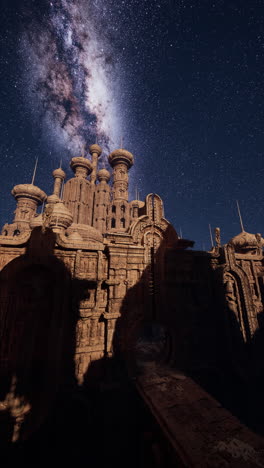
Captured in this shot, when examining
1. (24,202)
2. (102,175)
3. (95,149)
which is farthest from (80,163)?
(24,202)

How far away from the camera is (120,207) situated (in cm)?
4488

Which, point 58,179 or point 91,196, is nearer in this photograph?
point 91,196

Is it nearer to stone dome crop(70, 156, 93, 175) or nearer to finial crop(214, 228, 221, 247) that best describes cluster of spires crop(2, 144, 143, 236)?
stone dome crop(70, 156, 93, 175)

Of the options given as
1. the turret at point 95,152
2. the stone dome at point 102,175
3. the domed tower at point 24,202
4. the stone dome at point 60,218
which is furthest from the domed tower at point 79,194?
the stone dome at point 60,218

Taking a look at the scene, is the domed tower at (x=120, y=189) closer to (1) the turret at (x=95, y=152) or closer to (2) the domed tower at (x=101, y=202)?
(2) the domed tower at (x=101, y=202)

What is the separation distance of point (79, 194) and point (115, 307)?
3593cm

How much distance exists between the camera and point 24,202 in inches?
1401

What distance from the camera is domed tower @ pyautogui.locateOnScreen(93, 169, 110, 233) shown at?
42.3 metres

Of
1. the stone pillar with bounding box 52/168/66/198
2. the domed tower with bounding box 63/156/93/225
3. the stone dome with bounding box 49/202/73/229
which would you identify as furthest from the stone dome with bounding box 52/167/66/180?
the stone dome with bounding box 49/202/73/229

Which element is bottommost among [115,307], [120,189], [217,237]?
[115,307]

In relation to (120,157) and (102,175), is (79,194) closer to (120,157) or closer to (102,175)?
(102,175)

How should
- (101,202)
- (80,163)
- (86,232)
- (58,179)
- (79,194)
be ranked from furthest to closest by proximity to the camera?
(58,179) < (101,202) < (80,163) < (79,194) < (86,232)

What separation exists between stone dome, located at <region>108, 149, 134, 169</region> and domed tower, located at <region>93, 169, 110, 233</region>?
376cm

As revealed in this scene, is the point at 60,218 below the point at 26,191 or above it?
below
